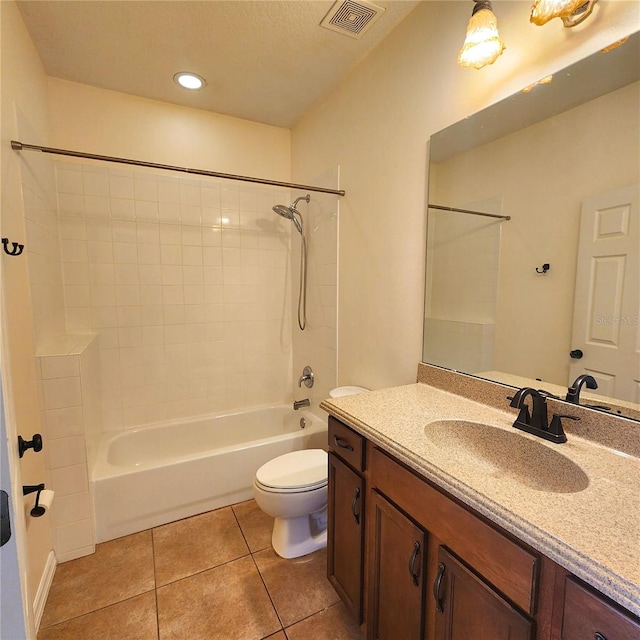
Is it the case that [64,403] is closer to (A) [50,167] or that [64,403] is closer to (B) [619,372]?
(A) [50,167]

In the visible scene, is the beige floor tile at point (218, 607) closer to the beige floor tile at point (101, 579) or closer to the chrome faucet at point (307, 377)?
the beige floor tile at point (101, 579)

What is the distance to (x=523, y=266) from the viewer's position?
124 centimetres

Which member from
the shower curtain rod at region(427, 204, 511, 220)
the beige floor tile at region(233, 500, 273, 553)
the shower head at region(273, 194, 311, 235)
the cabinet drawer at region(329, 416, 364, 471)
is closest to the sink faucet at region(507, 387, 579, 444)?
the cabinet drawer at region(329, 416, 364, 471)

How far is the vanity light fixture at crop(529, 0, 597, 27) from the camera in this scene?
97cm

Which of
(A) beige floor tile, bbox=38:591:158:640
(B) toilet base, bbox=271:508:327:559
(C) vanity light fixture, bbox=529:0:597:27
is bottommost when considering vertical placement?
(A) beige floor tile, bbox=38:591:158:640

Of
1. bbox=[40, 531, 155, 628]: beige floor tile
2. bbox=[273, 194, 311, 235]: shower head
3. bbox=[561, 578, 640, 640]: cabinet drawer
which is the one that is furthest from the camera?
bbox=[273, 194, 311, 235]: shower head

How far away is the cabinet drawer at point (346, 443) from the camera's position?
1204 millimetres

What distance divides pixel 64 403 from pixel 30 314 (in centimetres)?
47

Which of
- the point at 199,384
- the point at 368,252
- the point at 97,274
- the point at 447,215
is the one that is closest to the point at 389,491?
the point at 447,215

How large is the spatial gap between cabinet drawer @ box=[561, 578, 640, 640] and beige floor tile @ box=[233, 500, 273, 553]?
5.15 feet

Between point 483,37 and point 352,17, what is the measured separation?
0.76m

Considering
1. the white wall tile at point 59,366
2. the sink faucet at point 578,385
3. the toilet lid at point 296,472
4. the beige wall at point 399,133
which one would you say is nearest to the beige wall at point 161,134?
the beige wall at point 399,133

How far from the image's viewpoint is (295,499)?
163 centimetres

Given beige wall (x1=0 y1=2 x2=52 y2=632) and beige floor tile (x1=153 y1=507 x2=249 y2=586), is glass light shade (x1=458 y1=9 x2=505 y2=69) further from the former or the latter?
beige floor tile (x1=153 y1=507 x2=249 y2=586)
